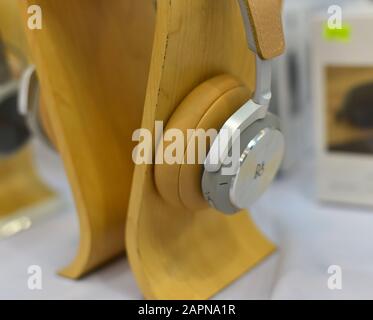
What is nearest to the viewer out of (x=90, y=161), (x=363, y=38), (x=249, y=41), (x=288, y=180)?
(x=249, y=41)

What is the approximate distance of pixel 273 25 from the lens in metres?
0.53

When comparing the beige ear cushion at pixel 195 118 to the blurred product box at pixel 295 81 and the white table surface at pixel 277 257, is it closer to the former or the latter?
the white table surface at pixel 277 257

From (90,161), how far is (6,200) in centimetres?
24

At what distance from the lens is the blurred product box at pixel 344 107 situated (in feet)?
2.48

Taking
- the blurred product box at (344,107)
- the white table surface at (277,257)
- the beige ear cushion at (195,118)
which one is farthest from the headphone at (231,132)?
the blurred product box at (344,107)

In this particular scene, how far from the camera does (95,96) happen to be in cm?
65

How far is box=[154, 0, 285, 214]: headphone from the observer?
1.76 ft

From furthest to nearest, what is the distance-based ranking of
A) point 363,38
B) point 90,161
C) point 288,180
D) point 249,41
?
point 288,180
point 363,38
point 90,161
point 249,41

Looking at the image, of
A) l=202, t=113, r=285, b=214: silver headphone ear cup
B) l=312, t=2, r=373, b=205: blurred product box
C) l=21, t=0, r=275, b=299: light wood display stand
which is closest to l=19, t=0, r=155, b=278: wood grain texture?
l=21, t=0, r=275, b=299: light wood display stand

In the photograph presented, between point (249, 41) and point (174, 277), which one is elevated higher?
point (249, 41)

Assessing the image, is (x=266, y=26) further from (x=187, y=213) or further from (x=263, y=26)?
(x=187, y=213)

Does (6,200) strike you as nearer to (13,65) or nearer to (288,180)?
(13,65)

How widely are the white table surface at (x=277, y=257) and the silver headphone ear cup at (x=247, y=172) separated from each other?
0.11 metres
